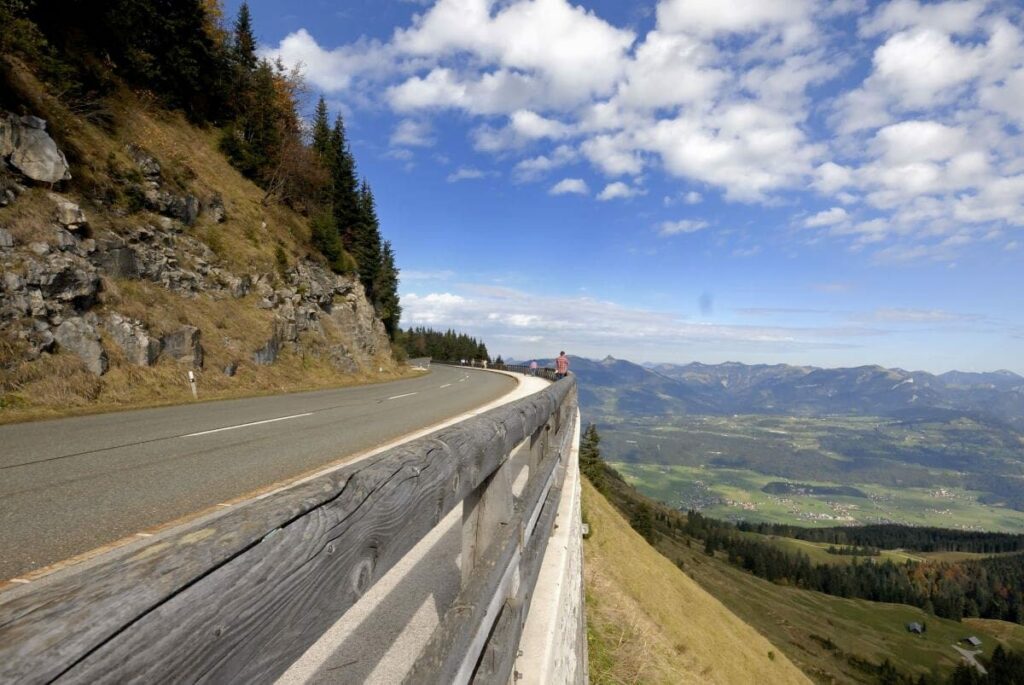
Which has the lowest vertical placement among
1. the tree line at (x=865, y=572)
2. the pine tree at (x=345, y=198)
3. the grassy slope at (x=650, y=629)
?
the tree line at (x=865, y=572)

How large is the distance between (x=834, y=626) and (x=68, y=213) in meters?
117

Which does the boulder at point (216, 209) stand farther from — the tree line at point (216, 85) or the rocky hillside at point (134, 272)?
the tree line at point (216, 85)

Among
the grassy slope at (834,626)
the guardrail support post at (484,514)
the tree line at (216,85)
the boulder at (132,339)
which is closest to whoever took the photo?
Answer: the guardrail support post at (484,514)

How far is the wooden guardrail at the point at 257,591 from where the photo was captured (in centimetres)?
76

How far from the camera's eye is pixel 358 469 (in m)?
1.61

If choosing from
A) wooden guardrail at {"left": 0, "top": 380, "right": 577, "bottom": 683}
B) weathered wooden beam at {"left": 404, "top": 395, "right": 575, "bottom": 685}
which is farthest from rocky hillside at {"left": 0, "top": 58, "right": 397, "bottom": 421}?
wooden guardrail at {"left": 0, "top": 380, "right": 577, "bottom": 683}

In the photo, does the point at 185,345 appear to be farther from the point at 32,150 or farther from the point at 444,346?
the point at 444,346

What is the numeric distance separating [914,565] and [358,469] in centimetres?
19161

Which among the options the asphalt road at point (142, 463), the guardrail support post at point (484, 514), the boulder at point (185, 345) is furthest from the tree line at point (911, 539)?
the guardrail support post at point (484, 514)

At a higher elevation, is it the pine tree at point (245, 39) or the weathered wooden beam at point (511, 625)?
the pine tree at point (245, 39)

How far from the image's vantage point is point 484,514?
2.85 meters

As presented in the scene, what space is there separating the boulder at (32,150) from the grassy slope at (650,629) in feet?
61.6

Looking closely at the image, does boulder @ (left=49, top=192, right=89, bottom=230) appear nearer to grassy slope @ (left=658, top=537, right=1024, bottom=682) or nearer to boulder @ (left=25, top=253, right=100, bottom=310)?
boulder @ (left=25, top=253, right=100, bottom=310)

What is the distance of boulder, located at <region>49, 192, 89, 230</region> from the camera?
15.6 metres
